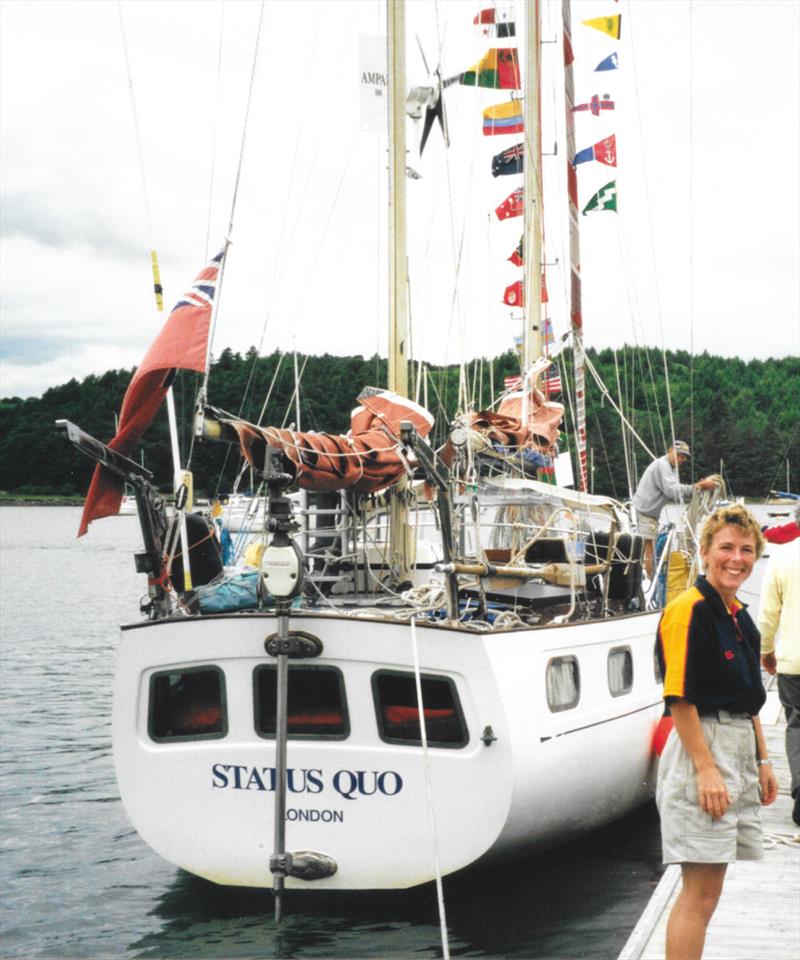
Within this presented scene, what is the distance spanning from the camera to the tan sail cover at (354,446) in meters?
10.1

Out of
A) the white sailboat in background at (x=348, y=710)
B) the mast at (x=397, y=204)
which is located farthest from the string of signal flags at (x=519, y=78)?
the white sailboat in background at (x=348, y=710)

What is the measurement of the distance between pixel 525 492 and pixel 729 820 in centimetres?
871

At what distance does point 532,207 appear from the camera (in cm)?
1962

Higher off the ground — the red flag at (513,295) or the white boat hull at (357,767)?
the red flag at (513,295)

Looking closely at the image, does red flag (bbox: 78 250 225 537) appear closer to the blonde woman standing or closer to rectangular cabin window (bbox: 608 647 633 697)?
rectangular cabin window (bbox: 608 647 633 697)

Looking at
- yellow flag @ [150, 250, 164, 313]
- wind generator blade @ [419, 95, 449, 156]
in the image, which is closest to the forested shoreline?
wind generator blade @ [419, 95, 449, 156]

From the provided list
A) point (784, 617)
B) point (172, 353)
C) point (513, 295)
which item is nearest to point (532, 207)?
point (513, 295)

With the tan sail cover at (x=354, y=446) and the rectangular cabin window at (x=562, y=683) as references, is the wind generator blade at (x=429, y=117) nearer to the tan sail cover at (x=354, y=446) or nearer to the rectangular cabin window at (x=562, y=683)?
the tan sail cover at (x=354, y=446)

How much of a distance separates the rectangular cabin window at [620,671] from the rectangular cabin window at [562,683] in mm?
935

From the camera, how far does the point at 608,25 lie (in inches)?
856

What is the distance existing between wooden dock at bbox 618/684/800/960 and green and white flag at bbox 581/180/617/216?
1431cm

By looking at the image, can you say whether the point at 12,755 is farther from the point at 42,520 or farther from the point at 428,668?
the point at 42,520

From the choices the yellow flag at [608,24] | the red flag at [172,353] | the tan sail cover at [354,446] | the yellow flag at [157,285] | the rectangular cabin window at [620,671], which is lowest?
the rectangular cabin window at [620,671]

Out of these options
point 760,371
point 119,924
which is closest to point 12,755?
point 119,924
